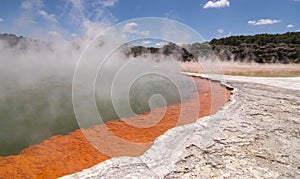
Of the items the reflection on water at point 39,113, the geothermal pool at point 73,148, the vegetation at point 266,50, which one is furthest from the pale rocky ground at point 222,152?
the vegetation at point 266,50

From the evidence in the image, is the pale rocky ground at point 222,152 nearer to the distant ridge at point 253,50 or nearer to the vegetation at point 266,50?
the distant ridge at point 253,50

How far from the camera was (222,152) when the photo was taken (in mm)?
2893

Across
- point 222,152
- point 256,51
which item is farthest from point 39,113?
point 256,51

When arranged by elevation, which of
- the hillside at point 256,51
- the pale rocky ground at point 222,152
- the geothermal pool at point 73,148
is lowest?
the geothermal pool at point 73,148

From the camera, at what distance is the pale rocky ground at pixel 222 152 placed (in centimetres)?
247

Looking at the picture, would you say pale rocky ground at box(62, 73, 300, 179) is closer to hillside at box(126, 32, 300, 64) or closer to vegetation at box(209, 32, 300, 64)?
hillside at box(126, 32, 300, 64)

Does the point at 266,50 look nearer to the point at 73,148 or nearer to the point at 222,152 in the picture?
the point at 222,152

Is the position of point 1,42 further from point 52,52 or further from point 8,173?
point 8,173

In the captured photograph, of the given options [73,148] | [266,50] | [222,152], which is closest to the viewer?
[222,152]

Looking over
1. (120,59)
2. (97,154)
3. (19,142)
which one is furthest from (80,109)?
(120,59)

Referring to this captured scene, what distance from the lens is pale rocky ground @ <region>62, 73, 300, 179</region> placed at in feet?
8.10

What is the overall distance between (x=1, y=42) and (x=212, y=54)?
2594 cm

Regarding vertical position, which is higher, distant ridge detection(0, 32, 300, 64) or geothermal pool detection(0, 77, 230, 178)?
distant ridge detection(0, 32, 300, 64)

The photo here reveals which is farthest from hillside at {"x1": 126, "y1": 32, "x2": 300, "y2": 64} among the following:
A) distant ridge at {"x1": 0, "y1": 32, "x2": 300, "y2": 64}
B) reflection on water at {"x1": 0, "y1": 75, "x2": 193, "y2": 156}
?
reflection on water at {"x1": 0, "y1": 75, "x2": 193, "y2": 156}
